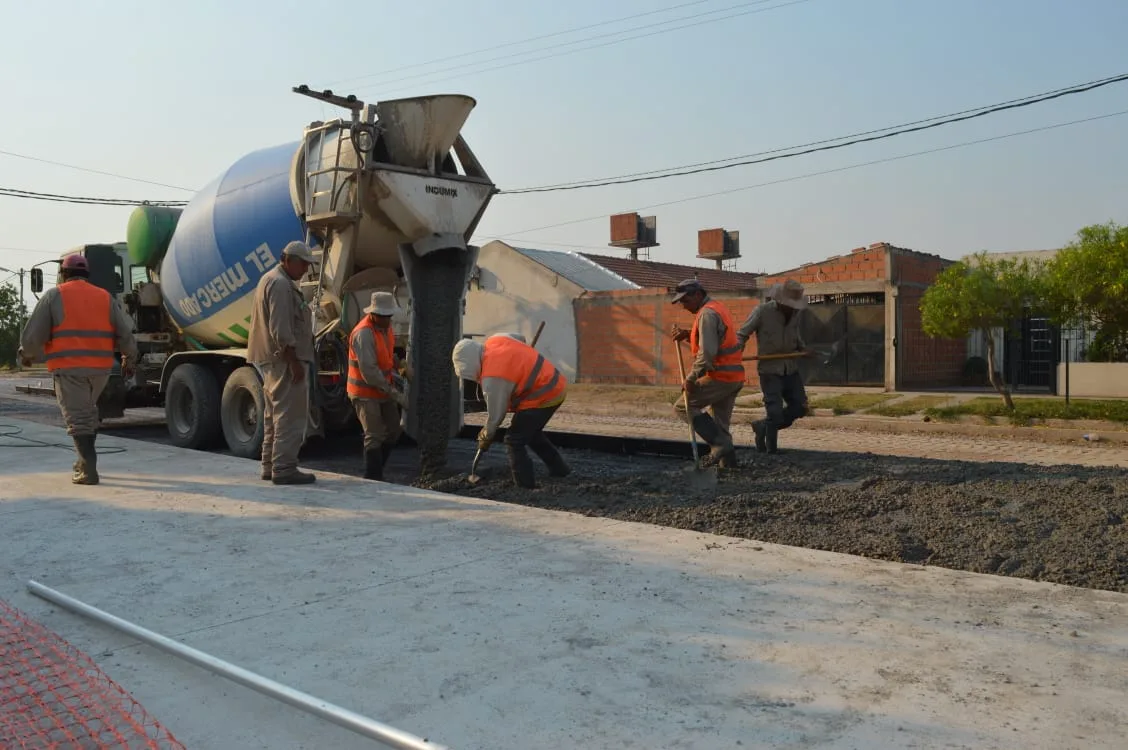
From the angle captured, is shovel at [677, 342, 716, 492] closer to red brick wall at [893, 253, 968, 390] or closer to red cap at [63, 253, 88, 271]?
red cap at [63, 253, 88, 271]

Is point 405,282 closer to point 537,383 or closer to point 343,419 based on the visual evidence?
point 343,419

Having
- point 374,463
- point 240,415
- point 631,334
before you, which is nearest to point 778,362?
point 374,463

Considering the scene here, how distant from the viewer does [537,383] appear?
690 cm

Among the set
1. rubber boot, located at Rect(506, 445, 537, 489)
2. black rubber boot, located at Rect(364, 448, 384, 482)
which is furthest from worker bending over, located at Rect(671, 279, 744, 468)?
black rubber boot, located at Rect(364, 448, 384, 482)

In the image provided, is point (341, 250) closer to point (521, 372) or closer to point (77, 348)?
point (77, 348)

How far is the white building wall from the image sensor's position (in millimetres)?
Answer: 25000

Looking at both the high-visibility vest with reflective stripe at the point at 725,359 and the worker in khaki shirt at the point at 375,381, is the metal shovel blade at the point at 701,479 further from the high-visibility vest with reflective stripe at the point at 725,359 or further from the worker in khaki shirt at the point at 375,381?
the worker in khaki shirt at the point at 375,381

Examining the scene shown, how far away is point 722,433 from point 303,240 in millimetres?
4302

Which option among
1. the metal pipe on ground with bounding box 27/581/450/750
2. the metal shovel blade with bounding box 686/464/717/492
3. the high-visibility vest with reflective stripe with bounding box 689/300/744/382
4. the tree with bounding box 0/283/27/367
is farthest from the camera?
the tree with bounding box 0/283/27/367

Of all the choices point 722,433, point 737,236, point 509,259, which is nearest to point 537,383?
point 722,433

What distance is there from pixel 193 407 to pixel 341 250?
3.06 meters

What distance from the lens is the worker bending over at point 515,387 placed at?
666cm

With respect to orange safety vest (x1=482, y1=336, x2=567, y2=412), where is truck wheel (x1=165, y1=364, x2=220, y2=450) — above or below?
below

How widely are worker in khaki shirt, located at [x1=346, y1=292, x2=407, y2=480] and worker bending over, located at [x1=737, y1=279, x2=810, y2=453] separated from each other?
3.17 metres
